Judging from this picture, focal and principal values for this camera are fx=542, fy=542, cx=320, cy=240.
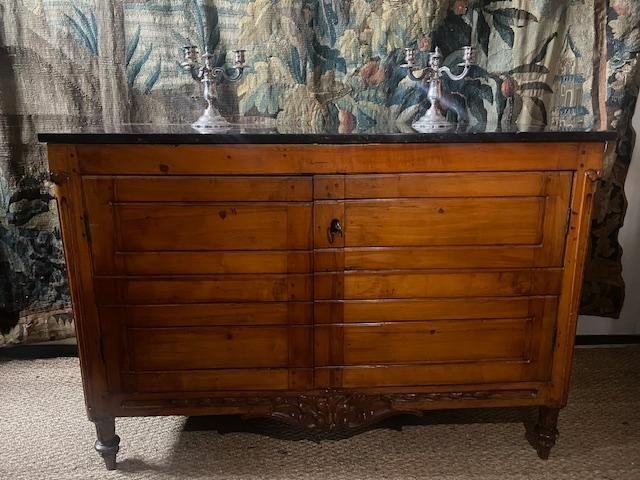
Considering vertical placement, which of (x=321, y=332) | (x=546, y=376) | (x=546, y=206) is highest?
(x=546, y=206)

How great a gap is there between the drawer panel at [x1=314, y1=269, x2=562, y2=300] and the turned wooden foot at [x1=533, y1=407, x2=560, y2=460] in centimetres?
33

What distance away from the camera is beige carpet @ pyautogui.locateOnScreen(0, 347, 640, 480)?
1.34 m

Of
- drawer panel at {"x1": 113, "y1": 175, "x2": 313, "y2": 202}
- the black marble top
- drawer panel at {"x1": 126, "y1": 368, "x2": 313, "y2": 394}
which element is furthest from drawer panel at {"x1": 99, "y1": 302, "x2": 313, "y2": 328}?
the black marble top

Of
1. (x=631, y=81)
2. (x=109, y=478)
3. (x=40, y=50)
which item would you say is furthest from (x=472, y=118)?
(x=109, y=478)

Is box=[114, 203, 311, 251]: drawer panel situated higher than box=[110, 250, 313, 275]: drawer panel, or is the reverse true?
box=[114, 203, 311, 251]: drawer panel

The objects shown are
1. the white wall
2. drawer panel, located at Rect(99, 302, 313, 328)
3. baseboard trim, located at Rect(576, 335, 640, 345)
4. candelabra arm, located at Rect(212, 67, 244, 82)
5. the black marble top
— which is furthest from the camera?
baseboard trim, located at Rect(576, 335, 640, 345)

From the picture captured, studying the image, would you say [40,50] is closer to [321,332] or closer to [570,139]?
[321,332]

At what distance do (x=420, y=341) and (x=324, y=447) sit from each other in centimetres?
41

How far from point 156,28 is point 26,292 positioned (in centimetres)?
93

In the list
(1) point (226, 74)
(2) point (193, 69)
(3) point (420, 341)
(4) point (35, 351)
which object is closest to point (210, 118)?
(2) point (193, 69)

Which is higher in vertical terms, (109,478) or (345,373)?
(345,373)

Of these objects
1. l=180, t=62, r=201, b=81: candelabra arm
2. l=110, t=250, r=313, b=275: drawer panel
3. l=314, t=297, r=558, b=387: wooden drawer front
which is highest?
l=180, t=62, r=201, b=81: candelabra arm

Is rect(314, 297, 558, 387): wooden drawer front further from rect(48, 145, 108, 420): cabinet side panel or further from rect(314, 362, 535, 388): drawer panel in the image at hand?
rect(48, 145, 108, 420): cabinet side panel

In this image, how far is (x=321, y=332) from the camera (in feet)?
4.10
